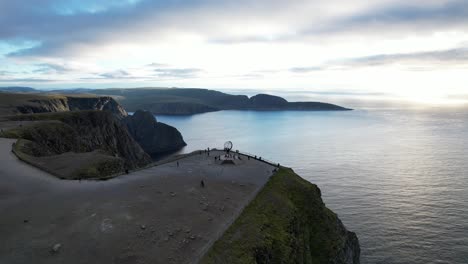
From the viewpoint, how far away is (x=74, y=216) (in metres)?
27.3

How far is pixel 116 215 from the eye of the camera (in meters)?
28.0

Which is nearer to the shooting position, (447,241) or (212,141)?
(447,241)

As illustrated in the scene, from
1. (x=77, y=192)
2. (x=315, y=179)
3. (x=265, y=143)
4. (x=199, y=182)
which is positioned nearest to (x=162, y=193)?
(x=199, y=182)

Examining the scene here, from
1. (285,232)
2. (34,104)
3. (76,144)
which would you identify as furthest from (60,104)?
(285,232)

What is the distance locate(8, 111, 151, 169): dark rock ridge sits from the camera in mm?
62281

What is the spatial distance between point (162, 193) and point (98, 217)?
8.67m

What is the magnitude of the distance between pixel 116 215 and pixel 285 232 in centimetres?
1737

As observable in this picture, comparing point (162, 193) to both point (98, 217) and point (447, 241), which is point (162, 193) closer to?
point (98, 217)

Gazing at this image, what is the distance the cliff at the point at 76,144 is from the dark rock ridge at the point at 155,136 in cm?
4624

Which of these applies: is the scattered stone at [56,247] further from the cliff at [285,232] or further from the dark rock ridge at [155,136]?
the dark rock ridge at [155,136]

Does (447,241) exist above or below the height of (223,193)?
below

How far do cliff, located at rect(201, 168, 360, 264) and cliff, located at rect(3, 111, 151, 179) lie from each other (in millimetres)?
24408

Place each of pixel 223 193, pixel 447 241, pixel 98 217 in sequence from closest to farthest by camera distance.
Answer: pixel 98 217
pixel 223 193
pixel 447 241

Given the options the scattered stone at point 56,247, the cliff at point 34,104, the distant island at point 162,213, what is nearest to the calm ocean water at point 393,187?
the distant island at point 162,213
